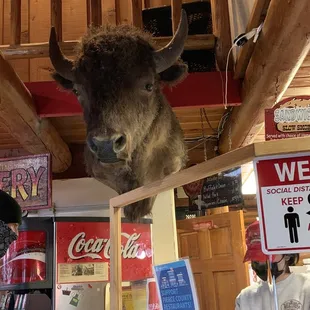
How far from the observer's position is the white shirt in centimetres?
134

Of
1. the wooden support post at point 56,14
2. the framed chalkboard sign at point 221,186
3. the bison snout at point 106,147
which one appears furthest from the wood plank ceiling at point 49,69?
the bison snout at point 106,147

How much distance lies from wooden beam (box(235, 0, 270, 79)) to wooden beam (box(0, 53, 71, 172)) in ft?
4.52

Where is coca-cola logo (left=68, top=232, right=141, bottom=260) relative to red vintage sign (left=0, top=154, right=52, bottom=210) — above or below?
below

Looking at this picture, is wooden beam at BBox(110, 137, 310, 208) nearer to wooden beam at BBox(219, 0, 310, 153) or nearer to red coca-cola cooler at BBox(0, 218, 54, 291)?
wooden beam at BBox(219, 0, 310, 153)

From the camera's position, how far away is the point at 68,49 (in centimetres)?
325

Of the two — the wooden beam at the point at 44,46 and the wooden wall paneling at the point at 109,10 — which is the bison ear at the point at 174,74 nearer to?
the wooden beam at the point at 44,46

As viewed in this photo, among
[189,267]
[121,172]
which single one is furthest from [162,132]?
[189,267]

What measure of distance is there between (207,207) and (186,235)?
0.97 feet

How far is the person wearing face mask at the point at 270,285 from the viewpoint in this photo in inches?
52.5

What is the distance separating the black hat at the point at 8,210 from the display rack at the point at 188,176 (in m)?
1.24

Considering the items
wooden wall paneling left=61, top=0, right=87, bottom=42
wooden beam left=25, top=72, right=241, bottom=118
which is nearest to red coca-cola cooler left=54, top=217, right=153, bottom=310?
wooden beam left=25, top=72, right=241, bottom=118

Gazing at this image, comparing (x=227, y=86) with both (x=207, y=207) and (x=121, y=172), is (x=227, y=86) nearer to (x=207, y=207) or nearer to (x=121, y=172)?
(x=121, y=172)

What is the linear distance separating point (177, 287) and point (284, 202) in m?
0.50

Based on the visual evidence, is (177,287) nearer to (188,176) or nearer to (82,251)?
(188,176)
